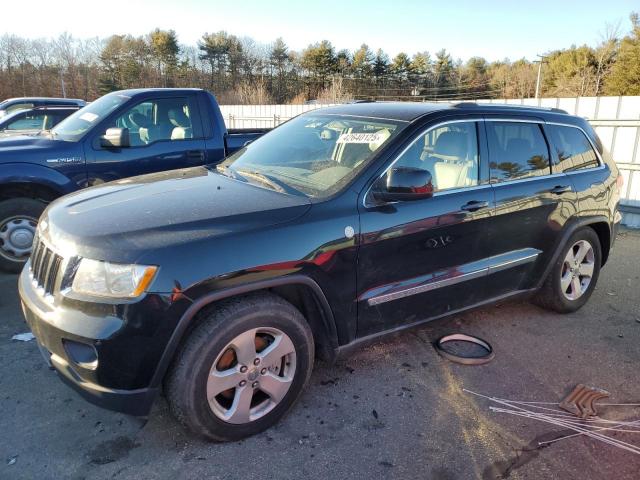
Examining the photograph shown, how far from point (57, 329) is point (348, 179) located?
172 cm

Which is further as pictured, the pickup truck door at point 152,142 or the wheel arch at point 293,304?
the pickup truck door at point 152,142

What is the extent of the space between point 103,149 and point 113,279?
3.34 meters

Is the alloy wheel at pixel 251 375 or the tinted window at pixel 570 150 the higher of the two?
the tinted window at pixel 570 150

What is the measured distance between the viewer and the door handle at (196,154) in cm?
541

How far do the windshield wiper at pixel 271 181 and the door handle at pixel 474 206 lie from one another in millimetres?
1158

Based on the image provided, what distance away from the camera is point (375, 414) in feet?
9.21

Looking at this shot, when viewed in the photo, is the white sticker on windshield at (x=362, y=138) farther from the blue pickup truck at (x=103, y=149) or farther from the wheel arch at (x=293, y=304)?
the blue pickup truck at (x=103, y=149)

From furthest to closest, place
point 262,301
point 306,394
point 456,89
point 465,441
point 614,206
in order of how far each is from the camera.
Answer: point 456,89
point 614,206
point 306,394
point 465,441
point 262,301

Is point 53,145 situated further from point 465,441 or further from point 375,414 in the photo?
point 465,441

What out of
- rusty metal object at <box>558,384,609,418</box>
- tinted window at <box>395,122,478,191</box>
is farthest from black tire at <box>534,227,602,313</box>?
tinted window at <box>395,122,478,191</box>

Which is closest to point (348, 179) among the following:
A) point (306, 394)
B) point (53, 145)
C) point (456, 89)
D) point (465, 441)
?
point (306, 394)

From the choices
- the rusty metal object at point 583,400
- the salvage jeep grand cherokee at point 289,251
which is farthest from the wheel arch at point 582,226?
the rusty metal object at point 583,400

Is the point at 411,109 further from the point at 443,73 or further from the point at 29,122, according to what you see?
the point at 443,73

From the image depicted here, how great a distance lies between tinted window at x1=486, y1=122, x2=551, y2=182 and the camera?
3459mm
